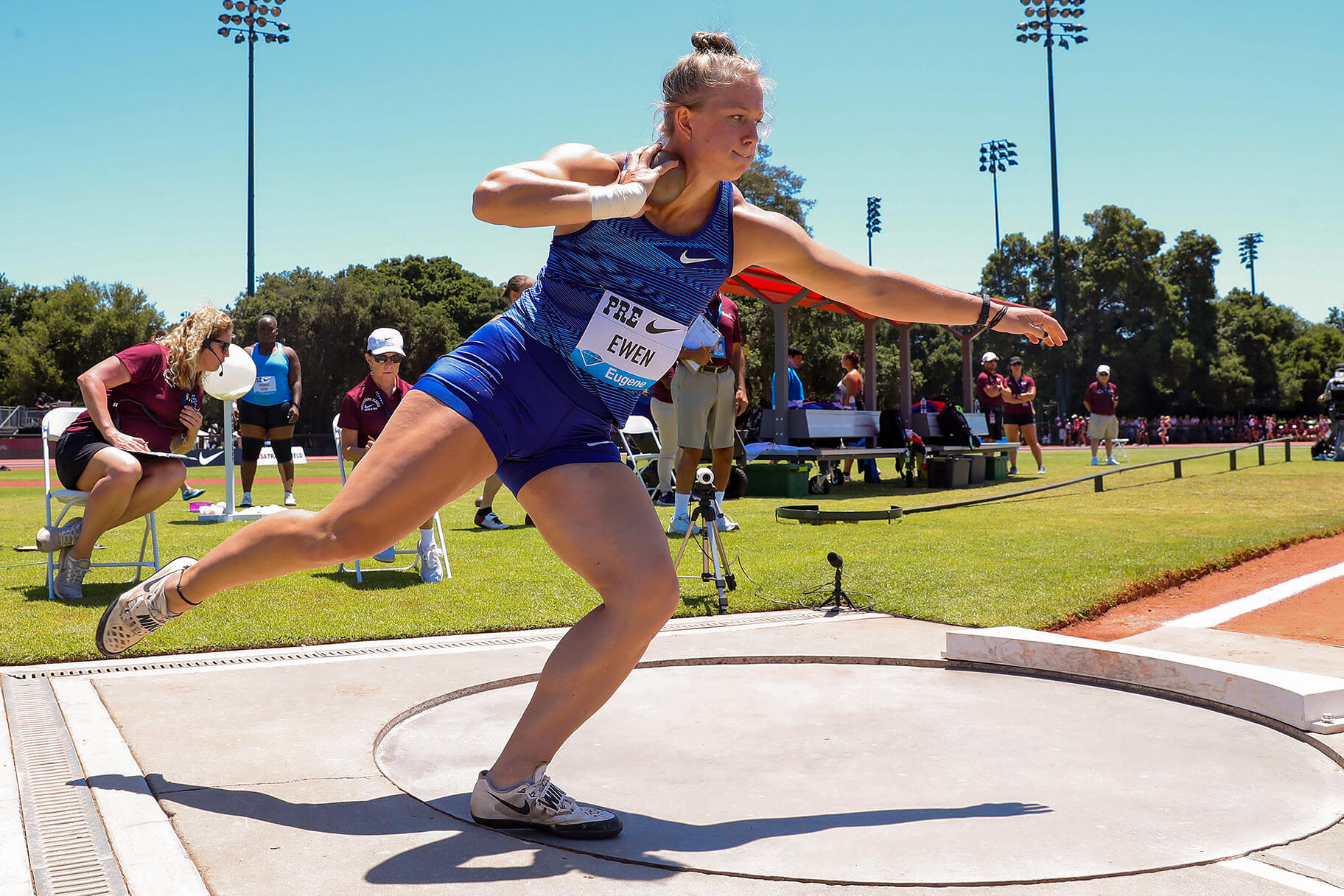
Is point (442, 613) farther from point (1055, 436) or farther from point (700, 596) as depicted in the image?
point (1055, 436)

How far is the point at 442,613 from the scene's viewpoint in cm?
558

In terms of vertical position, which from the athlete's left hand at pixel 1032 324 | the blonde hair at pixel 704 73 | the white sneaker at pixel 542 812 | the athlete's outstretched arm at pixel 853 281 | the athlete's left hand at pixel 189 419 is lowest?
the white sneaker at pixel 542 812

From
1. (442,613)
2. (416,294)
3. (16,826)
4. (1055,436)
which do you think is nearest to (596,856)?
(16,826)

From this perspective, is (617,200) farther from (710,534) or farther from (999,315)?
(710,534)

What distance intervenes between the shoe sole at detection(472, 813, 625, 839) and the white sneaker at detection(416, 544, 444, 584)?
4.21 metres

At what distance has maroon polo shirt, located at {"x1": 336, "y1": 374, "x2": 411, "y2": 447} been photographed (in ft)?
24.1

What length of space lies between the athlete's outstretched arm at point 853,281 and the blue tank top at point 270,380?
9.92m

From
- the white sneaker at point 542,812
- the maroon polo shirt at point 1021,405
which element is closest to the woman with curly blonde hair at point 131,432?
the white sneaker at point 542,812

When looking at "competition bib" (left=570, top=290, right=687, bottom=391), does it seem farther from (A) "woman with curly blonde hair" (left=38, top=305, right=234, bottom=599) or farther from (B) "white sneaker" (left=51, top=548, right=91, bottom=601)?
(B) "white sneaker" (left=51, top=548, right=91, bottom=601)

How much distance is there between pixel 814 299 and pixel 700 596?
11.4 metres

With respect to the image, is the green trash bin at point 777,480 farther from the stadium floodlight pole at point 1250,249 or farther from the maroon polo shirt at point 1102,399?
the stadium floodlight pole at point 1250,249

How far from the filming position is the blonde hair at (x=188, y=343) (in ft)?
21.4

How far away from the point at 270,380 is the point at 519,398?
33.1 feet

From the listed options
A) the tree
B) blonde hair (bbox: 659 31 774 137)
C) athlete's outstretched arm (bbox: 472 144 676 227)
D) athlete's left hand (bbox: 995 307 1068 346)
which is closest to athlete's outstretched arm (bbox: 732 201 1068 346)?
athlete's left hand (bbox: 995 307 1068 346)
